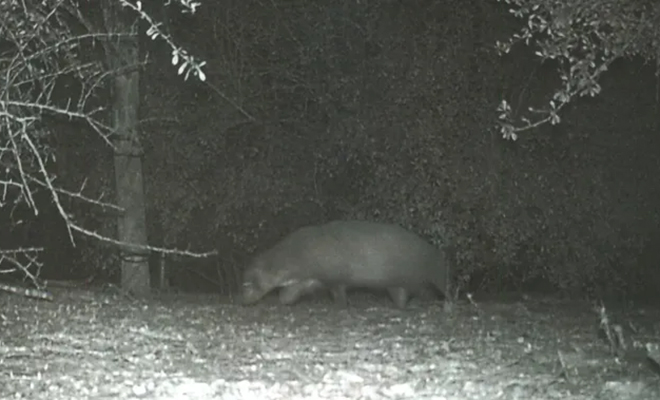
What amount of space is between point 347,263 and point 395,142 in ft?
5.38

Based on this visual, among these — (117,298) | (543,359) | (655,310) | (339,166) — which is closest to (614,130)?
(655,310)

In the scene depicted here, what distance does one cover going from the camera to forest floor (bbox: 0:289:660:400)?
23.7 ft

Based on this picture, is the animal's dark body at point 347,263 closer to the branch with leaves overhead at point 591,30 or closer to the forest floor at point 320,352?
the forest floor at point 320,352

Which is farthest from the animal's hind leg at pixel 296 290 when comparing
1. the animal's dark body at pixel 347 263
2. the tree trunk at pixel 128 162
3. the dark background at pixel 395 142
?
the tree trunk at pixel 128 162

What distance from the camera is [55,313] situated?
472 inches

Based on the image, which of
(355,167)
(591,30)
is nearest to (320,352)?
(591,30)

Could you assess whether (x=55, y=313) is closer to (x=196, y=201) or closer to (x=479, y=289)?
(x=196, y=201)

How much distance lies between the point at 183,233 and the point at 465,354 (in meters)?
7.46

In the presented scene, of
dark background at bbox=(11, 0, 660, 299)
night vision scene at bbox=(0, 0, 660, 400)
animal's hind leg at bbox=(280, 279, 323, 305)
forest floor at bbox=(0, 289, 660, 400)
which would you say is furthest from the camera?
dark background at bbox=(11, 0, 660, 299)

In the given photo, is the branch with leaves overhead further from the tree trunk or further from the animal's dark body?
the tree trunk

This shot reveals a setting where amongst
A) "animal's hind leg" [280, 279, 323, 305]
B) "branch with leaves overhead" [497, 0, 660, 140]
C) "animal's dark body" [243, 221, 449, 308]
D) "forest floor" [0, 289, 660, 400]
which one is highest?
"branch with leaves overhead" [497, 0, 660, 140]

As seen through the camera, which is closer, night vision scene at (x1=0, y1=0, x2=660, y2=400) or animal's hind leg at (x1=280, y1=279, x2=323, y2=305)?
night vision scene at (x1=0, y1=0, x2=660, y2=400)

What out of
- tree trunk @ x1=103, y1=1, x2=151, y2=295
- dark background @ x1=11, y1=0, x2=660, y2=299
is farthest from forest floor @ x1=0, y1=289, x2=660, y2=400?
dark background @ x1=11, y1=0, x2=660, y2=299

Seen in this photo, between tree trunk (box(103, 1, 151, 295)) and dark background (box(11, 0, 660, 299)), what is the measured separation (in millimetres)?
428
